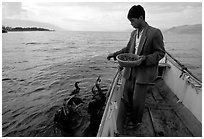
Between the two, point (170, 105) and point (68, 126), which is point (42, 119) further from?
point (170, 105)

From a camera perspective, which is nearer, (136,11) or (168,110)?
(136,11)

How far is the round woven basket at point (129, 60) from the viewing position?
112 inches

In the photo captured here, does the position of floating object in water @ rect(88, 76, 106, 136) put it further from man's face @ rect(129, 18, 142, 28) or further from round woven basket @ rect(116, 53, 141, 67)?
man's face @ rect(129, 18, 142, 28)

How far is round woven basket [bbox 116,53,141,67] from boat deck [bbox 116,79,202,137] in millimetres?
1451

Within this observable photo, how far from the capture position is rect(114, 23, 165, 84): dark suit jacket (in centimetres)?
291

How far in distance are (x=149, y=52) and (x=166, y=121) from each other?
199 cm

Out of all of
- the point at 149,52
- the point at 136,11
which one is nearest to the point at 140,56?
the point at 149,52

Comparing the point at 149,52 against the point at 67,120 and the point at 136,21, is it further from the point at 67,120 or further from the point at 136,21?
the point at 67,120

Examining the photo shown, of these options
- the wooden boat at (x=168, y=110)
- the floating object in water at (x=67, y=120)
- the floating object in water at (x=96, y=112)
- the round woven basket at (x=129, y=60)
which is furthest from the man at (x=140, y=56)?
the floating object in water at (x=67, y=120)

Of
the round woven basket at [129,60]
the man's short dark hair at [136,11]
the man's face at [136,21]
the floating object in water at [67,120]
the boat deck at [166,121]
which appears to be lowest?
the floating object in water at [67,120]

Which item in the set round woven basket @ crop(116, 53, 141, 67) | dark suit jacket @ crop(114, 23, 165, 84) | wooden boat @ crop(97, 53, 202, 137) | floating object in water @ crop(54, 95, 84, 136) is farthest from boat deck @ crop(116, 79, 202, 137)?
floating object in water @ crop(54, 95, 84, 136)

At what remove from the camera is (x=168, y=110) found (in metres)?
4.59

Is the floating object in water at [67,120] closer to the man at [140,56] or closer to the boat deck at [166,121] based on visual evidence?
the boat deck at [166,121]

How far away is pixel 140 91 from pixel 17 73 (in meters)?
12.7
